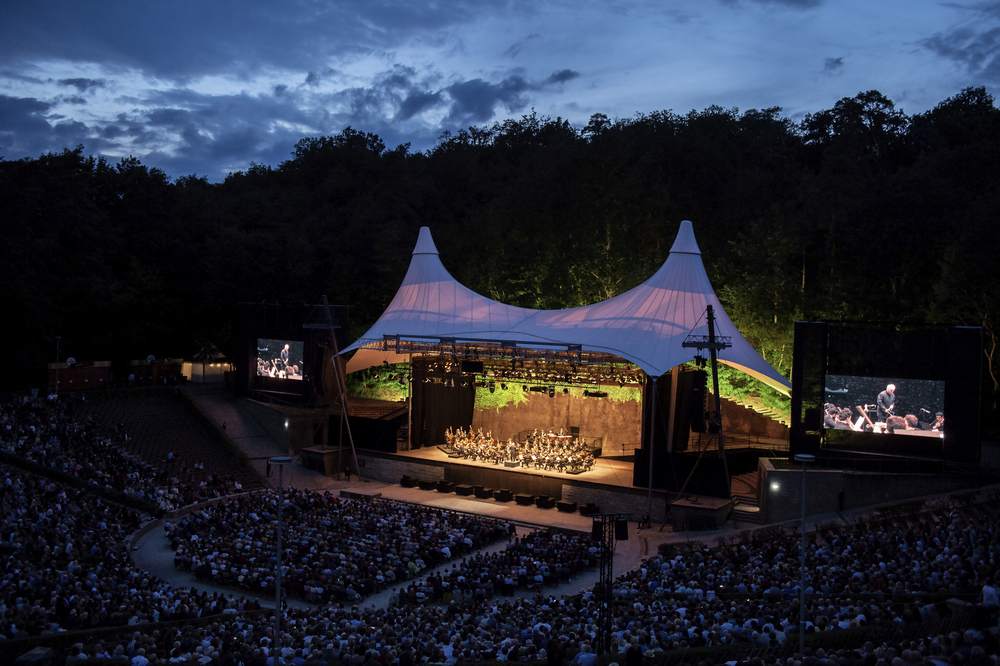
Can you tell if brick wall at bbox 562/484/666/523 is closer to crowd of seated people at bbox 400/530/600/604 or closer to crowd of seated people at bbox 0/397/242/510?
crowd of seated people at bbox 400/530/600/604

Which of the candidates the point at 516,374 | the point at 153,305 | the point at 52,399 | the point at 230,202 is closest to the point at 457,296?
the point at 516,374

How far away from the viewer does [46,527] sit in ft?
50.2

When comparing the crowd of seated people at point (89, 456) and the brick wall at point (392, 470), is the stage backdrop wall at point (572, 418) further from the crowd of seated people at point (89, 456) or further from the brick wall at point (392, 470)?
the crowd of seated people at point (89, 456)

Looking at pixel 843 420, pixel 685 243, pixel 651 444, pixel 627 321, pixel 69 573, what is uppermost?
pixel 685 243

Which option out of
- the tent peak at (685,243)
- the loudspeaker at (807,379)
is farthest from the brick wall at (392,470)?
the loudspeaker at (807,379)

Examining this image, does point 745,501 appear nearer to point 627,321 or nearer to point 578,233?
point 627,321

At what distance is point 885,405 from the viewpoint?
18250 mm

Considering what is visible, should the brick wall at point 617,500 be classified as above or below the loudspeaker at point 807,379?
below

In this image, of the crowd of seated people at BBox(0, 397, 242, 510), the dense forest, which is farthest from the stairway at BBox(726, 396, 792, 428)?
the crowd of seated people at BBox(0, 397, 242, 510)

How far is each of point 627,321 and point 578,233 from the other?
47.9ft

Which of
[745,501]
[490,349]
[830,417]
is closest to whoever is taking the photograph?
[830,417]

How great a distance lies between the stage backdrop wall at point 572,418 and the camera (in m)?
26.9

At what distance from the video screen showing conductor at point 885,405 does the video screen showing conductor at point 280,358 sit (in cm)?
1854

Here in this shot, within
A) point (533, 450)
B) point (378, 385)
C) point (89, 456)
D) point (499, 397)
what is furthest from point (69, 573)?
point (378, 385)
